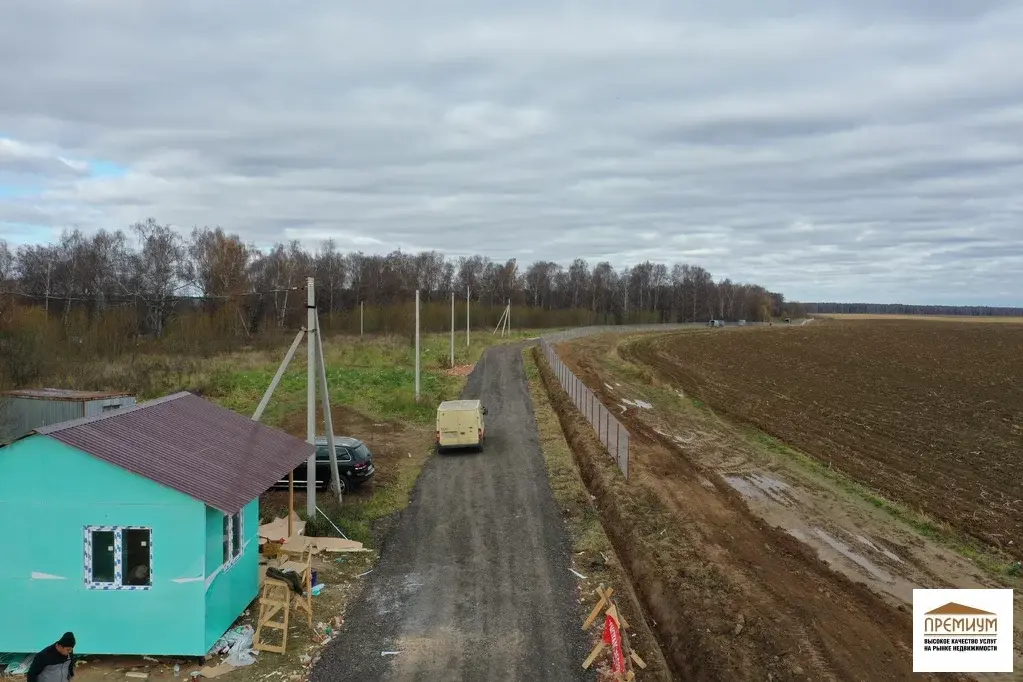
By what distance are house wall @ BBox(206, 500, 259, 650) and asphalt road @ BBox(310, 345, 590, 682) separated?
6.41 feet

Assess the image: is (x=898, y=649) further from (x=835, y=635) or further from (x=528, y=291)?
(x=528, y=291)

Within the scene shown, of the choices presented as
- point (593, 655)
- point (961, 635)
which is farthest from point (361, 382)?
point (961, 635)

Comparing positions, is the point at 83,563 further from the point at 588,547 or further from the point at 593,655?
the point at 588,547

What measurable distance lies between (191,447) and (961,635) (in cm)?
1516

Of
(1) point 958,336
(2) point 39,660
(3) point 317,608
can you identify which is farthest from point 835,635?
(1) point 958,336

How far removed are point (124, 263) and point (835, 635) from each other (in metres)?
92.9

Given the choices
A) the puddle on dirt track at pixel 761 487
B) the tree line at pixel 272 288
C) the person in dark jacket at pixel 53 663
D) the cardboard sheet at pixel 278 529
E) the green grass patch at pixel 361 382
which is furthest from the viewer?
the tree line at pixel 272 288

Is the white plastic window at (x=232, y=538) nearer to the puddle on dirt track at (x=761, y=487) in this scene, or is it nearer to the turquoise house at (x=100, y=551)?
the turquoise house at (x=100, y=551)

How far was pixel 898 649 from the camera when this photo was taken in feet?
44.4

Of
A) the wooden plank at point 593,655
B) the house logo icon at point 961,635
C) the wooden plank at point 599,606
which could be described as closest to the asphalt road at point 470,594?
Result: the wooden plank at point 593,655

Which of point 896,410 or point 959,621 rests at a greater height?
point 896,410

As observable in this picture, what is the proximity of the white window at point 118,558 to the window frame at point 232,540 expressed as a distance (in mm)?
1307

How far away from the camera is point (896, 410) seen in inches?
1774

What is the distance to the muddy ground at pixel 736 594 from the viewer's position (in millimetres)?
12719
